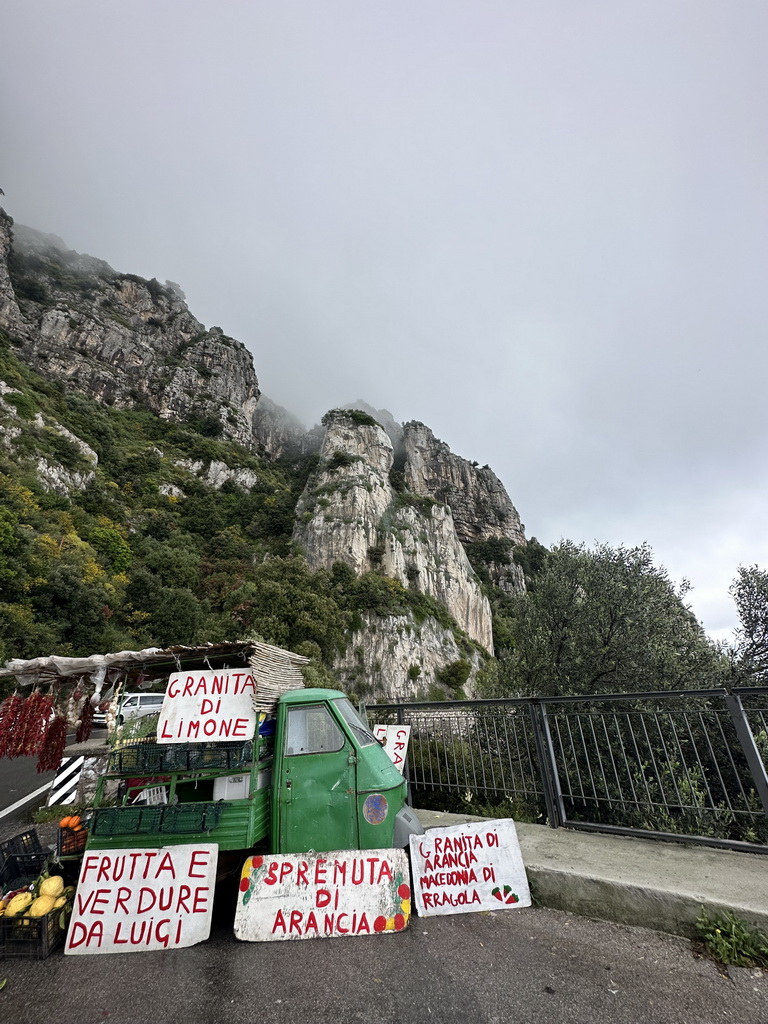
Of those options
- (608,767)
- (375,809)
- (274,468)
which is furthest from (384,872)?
(274,468)

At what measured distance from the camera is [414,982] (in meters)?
2.66

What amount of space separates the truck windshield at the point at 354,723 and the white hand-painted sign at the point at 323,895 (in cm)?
97

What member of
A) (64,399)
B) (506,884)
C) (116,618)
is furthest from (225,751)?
(64,399)

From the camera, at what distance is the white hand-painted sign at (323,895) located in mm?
3246

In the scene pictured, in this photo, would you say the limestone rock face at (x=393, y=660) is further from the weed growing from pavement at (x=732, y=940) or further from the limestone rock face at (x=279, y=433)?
the limestone rock face at (x=279, y=433)

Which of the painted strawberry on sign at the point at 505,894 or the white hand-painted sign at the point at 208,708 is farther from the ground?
the white hand-painted sign at the point at 208,708

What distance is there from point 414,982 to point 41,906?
10.2ft

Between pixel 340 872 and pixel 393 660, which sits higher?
pixel 393 660

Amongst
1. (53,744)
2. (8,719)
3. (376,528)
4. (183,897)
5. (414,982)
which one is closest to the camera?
(414,982)

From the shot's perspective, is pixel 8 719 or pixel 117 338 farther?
pixel 117 338

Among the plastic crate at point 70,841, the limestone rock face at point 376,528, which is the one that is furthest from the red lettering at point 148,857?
the limestone rock face at point 376,528

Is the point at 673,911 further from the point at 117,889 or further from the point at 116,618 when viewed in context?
the point at 116,618

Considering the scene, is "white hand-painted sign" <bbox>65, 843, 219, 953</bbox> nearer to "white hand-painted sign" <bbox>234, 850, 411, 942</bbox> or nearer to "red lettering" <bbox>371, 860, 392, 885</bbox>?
"white hand-painted sign" <bbox>234, 850, 411, 942</bbox>

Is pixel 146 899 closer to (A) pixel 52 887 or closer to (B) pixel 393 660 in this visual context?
(A) pixel 52 887
